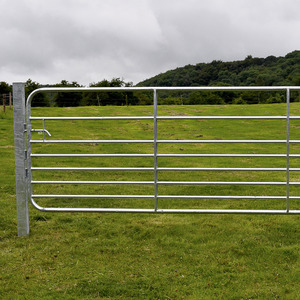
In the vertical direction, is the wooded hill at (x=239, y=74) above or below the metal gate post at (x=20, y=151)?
above

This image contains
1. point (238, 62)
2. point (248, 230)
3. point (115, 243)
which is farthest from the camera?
point (238, 62)

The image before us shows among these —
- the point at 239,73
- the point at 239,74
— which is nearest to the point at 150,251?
the point at 239,74

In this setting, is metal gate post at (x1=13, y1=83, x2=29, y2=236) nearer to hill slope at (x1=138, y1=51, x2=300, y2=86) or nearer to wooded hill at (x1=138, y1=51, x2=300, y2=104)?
hill slope at (x1=138, y1=51, x2=300, y2=86)

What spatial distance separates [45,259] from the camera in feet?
13.5

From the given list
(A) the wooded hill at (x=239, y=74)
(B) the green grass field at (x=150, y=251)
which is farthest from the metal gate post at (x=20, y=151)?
(A) the wooded hill at (x=239, y=74)

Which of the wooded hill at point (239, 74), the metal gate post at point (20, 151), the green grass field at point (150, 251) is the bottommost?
the green grass field at point (150, 251)

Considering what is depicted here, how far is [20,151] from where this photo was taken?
465 centimetres

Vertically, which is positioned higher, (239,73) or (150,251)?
(239,73)

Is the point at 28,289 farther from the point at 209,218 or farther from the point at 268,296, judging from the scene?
the point at 209,218

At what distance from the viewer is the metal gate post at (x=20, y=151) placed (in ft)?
15.0

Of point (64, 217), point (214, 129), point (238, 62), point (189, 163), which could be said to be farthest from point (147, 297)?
point (238, 62)

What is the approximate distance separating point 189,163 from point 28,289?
27.7ft

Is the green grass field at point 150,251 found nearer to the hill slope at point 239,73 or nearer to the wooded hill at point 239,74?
the hill slope at point 239,73

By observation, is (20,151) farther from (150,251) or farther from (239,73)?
(239,73)
